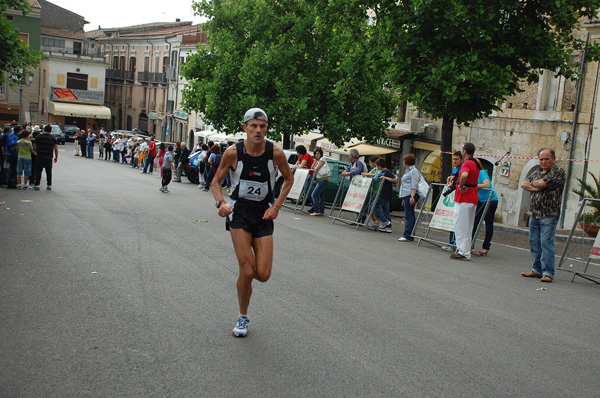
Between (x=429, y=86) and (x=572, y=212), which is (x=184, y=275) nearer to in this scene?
(x=429, y=86)

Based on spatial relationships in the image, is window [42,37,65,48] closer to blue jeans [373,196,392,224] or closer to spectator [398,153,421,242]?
blue jeans [373,196,392,224]

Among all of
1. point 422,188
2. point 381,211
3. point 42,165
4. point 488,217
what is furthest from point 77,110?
point 488,217

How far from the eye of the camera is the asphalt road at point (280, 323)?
4.88 metres

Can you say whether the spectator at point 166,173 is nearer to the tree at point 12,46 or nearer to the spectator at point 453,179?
the tree at point 12,46

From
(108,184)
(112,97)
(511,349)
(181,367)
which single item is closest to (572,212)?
(108,184)

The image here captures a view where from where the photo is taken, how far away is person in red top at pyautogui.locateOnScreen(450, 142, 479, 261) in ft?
39.2

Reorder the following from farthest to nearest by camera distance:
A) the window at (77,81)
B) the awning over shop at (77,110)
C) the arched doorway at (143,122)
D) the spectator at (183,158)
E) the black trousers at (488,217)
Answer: the arched doorway at (143,122) < the window at (77,81) < the awning over shop at (77,110) < the spectator at (183,158) < the black trousers at (488,217)

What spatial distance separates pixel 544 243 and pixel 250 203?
5.76 meters

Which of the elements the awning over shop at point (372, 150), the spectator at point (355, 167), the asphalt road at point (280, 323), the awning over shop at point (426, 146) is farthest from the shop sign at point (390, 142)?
the asphalt road at point (280, 323)

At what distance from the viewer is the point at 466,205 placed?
12.1 meters

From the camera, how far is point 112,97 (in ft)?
268

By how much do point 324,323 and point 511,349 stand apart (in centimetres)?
167

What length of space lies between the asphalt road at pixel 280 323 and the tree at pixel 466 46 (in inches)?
233

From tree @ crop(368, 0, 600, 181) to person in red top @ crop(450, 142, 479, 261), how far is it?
170 inches
